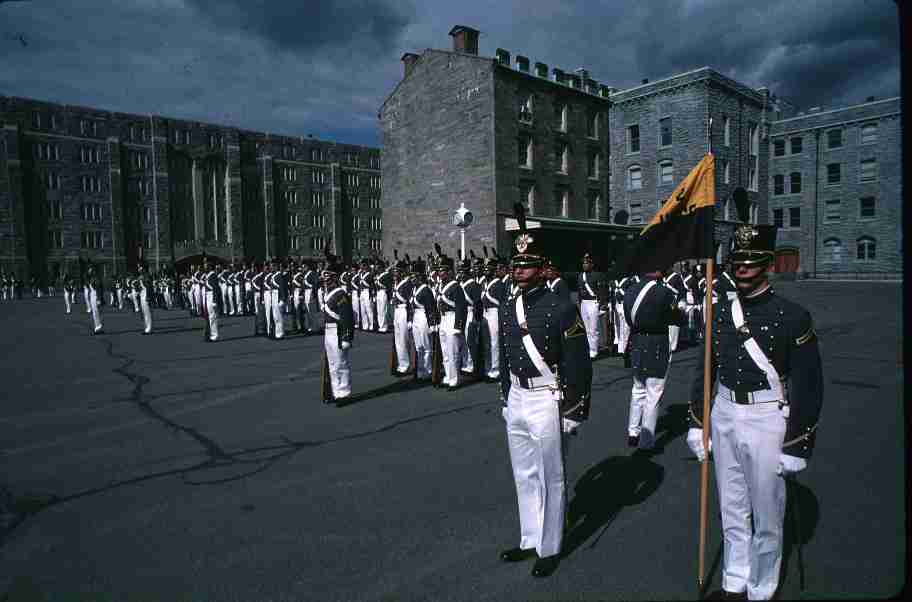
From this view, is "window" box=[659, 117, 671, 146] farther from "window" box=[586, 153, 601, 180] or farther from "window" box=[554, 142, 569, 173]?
"window" box=[554, 142, 569, 173]

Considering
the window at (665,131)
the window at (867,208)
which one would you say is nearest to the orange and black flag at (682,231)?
the window at (665,131)

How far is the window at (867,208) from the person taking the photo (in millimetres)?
44938

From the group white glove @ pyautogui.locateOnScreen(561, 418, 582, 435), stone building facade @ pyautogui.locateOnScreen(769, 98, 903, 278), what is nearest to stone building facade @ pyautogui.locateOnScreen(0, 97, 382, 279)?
stone building facade @ pyautogui.locateOnScreen(769, 98, 903, 278)

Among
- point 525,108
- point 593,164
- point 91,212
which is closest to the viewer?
point 525,108

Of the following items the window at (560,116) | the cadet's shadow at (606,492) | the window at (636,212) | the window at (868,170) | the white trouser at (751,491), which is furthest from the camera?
the window at (868,170)

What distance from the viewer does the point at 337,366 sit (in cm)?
850

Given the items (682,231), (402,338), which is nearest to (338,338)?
(402,338)

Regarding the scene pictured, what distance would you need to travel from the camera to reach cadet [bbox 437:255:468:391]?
955 centimetres

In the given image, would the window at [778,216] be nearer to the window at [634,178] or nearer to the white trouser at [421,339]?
the window at [634,178]

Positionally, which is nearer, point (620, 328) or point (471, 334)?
point (471, 334)

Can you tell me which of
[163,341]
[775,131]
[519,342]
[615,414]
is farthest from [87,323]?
[775,131]

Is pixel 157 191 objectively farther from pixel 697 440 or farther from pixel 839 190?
pixel 697 440

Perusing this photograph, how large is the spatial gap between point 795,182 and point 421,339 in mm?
51007

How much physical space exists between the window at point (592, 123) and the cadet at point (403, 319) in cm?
3012
